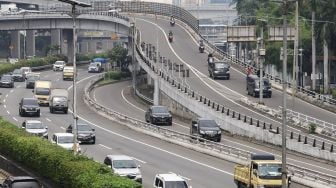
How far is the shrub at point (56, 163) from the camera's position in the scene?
33.4 meters

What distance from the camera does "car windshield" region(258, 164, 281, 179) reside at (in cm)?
4206

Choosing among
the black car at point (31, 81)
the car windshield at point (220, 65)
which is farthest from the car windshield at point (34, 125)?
the black car at point (31, 81)

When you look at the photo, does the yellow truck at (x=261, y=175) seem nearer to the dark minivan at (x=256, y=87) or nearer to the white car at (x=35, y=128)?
the white car at (x=35, y=128)

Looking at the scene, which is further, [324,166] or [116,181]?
[324,166]

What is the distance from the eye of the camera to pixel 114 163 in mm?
45906

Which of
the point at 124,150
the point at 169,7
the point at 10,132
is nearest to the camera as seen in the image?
the point at 10,132

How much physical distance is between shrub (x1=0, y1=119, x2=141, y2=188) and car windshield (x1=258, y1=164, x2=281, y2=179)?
28.6 feet

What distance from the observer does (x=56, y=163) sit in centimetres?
3984

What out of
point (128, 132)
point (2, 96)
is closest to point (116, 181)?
point (128, 132)

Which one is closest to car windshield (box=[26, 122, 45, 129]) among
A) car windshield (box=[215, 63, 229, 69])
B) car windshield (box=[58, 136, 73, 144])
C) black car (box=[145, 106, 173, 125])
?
car windshield (box=[58, 136, 73, 144])

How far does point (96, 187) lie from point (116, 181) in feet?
2.78

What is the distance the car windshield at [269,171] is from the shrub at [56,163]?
8730 mm

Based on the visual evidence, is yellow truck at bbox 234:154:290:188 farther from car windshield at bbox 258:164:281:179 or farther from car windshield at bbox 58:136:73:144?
car windshield at bbox 58:136:73:144

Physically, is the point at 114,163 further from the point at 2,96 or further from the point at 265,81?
the point at 2,96
